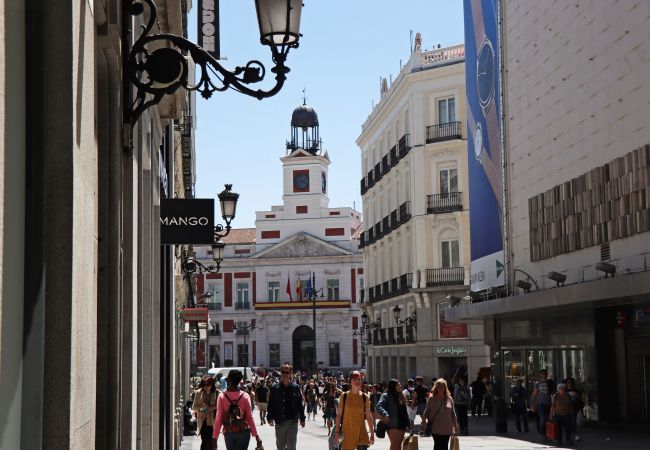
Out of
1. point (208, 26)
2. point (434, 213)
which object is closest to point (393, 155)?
point (434, 213)

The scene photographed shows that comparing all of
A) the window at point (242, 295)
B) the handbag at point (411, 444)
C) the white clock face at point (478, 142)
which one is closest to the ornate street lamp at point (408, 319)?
the white clock face at point (478, 142)

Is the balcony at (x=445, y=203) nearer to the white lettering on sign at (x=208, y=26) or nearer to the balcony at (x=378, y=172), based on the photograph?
the balcony at (x=378, y=172)

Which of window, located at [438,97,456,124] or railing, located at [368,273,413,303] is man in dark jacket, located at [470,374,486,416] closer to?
railing, located at [368,273,413,303]

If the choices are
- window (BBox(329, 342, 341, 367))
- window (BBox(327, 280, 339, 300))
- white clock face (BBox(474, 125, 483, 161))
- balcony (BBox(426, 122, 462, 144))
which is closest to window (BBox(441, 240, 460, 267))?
balcony (BBox(426, 122, 462, 144))

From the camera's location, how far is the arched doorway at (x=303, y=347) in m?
103

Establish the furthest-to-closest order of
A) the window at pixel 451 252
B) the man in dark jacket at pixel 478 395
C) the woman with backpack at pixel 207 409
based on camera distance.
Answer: the window at pixel 451 252 → the man in dark jacket at pixel 478 395 → the woman with backpack at pixel 207 409

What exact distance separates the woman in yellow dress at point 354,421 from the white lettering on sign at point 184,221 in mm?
2691

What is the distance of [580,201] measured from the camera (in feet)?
97.4

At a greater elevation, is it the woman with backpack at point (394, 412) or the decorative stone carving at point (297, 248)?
the decorative stone carving at point (297, 248)

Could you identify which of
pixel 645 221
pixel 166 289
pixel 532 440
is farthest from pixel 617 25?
pixel 166 289

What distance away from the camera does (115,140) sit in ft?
22.2

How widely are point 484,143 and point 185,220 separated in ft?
92.6

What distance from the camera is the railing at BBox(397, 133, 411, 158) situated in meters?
54.5

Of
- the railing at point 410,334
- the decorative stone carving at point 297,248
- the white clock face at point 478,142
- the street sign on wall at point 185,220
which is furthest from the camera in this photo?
the decorative stone carving at point 297,248
